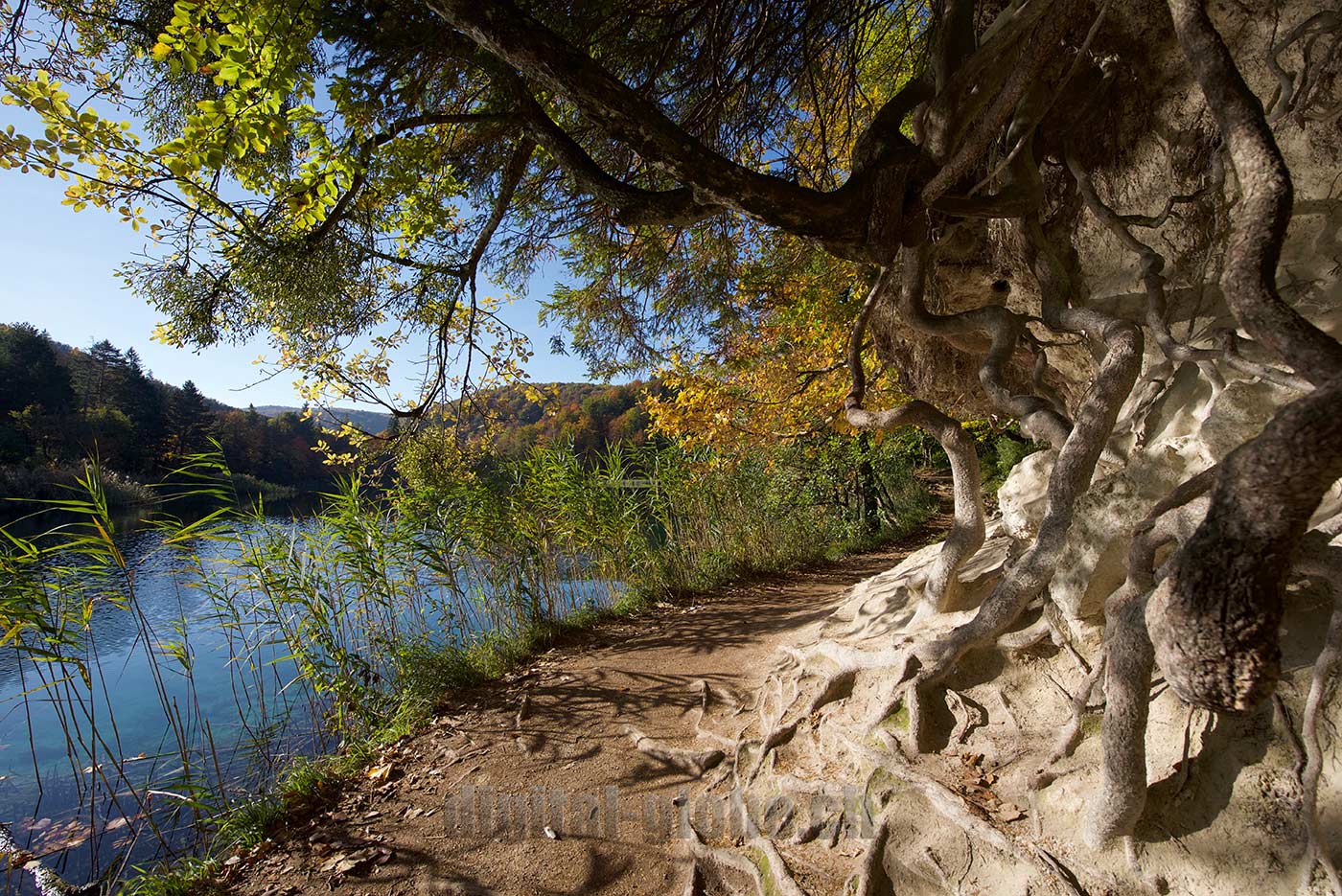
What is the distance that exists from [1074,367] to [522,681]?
4.14 meters

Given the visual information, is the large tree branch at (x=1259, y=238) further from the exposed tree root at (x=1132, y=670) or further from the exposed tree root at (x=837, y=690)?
the exposed tree root at (x=837, y=690)

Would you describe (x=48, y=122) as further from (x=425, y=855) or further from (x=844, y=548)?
(x=844, y=548)

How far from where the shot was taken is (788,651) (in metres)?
3.50

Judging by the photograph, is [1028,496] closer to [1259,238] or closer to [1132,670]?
[1132,670]

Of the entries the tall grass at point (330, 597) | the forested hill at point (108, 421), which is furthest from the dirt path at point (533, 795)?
the forested hill at point (108, 421)

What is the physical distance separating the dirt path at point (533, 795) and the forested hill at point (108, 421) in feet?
66.6

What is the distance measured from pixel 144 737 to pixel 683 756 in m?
5.30

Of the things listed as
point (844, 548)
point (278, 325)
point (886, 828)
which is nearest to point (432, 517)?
point (278, 325)

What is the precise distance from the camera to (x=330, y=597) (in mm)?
3512

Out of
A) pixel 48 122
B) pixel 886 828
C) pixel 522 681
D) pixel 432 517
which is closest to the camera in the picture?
pixel 48 122

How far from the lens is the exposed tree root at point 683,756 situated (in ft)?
8.93

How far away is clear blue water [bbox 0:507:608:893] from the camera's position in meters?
2.68

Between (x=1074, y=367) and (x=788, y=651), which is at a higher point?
(x=1074, y=367)

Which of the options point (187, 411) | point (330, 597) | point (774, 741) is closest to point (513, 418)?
point (330, 597)
